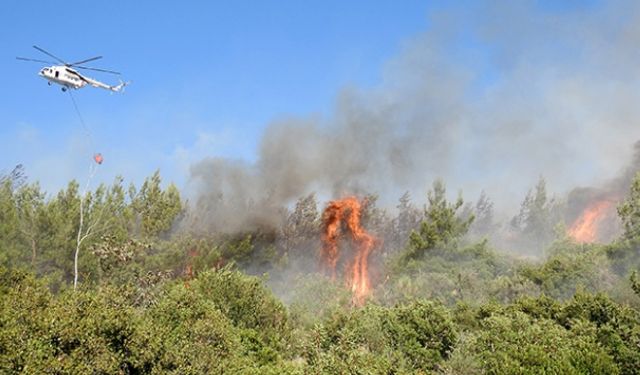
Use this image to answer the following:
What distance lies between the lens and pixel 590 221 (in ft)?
383

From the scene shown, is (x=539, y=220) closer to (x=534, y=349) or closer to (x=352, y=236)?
(x=352, y=236)

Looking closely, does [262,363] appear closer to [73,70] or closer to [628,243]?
[73,70]

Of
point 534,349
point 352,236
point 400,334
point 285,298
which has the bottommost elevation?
point 534,349

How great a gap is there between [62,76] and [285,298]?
1372 inches

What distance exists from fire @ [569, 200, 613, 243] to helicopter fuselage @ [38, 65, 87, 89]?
93007mm

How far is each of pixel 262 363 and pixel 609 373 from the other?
18.7m

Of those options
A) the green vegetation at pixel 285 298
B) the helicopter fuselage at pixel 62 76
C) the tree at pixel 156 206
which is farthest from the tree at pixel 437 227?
the helicopter fuselage at pixel 62 76

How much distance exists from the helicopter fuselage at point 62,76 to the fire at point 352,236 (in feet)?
136

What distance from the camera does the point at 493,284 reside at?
69.2m

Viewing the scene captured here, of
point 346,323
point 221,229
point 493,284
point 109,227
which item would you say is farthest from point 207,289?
point 493,284

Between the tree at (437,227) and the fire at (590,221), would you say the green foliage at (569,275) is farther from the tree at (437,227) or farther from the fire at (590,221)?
the fire at (590,221)

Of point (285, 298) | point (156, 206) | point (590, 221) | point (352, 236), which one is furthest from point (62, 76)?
point (590, 221)

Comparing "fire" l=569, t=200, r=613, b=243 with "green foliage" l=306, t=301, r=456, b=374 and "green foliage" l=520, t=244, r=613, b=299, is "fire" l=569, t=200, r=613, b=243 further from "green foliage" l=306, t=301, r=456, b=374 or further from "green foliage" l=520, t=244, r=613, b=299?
"green foliage" l=306, t=301, r=456, b=374

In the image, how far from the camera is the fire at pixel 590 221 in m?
113
